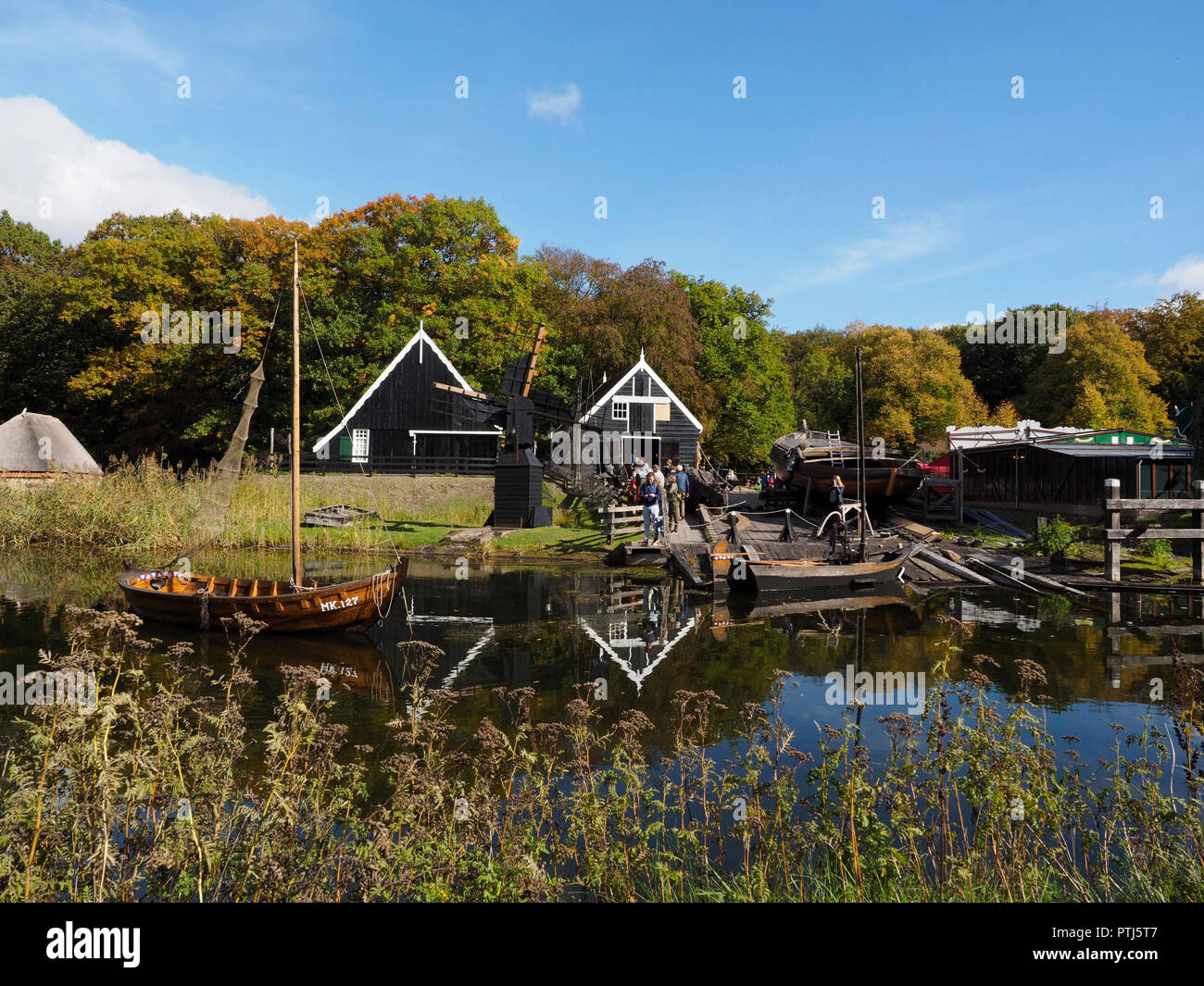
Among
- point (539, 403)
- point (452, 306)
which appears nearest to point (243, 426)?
point (539, 403)

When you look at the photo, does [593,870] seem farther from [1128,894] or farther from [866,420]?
[866,420]

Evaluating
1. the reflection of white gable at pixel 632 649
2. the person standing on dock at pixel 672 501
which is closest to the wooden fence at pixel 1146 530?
the reflection of white gable at pixel 632 649

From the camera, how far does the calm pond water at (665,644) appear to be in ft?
33.5

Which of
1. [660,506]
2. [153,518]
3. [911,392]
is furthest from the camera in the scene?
[911,392]

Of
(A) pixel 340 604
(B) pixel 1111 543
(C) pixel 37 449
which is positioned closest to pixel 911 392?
(B) pixel 1111 543

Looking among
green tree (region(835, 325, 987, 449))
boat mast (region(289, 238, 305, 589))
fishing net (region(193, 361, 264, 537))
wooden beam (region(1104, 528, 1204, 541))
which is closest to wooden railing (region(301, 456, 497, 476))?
fishing net (region(193, 361, 264, 537))

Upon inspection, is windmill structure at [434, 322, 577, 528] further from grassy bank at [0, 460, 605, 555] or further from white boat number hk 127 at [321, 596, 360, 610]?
white boat number hk 127 at [321, 596, 360, 610]

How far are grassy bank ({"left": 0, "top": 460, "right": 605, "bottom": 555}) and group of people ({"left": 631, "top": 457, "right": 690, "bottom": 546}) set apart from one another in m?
2.37

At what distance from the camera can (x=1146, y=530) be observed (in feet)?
59.2
